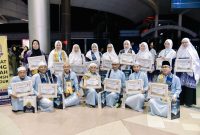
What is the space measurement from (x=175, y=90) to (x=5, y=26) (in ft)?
95.7

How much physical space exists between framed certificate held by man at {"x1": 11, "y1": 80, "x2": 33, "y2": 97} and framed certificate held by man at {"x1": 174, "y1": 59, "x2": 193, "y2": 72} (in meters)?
3.36

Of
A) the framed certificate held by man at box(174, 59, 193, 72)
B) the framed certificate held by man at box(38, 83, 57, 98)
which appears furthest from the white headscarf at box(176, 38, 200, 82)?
the framed certificate held by man at box(38, 83, 57, 98)

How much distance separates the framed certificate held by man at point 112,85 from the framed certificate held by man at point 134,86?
24 cm

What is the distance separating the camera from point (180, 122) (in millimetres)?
Result: 5230

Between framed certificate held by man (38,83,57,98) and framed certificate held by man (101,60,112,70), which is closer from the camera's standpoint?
framed certificate held by man (38,83,57,98)

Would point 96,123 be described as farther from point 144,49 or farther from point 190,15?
point 190,15

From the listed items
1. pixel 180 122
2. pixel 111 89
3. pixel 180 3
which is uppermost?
pixel 180 3

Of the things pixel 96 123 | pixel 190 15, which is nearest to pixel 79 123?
pixel 96 123

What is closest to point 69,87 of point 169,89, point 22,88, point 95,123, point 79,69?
point 79,69

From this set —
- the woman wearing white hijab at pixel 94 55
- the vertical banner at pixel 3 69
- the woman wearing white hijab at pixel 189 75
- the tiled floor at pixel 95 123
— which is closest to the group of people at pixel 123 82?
the woman wearing white hijab at pixel 189 75

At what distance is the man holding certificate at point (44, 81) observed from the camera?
591cm

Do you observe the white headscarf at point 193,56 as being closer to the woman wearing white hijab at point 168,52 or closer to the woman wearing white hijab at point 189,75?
the woman wearing white hijab at point 189,75

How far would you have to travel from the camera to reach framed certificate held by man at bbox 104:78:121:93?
6.12 meters

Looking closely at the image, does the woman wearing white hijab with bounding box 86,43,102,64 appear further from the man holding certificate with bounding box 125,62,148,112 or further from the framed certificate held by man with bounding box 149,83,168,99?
the framed certificate held by man with bounding box 149,83,168,99
